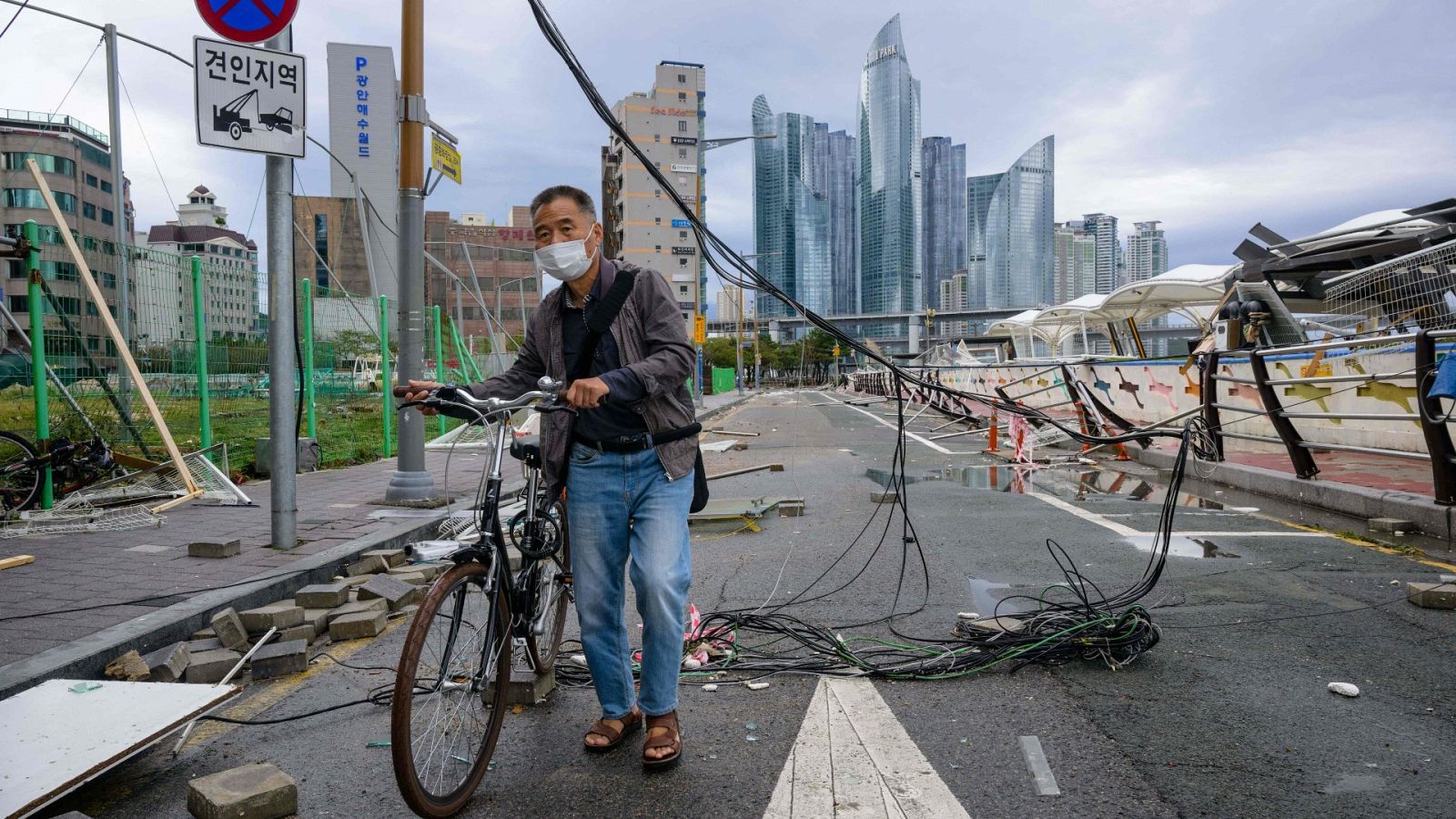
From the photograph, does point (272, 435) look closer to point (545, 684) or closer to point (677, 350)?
point (545, 684)

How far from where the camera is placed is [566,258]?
3.11 metres

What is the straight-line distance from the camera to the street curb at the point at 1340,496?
6891 millimetres

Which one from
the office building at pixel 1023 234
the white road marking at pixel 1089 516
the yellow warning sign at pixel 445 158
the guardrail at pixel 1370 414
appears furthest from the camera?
the office building at pixel 1023 234

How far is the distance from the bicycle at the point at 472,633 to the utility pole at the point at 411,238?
515cm

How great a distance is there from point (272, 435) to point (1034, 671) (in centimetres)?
506

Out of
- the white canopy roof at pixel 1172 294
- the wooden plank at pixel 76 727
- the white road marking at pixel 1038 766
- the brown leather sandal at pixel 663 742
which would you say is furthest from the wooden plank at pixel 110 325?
the white canopy roof at pixel 1172 294

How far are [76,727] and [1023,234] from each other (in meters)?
148

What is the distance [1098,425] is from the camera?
15023 mm

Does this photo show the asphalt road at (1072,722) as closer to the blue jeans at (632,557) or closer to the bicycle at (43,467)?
the blue jeans at (632,557)

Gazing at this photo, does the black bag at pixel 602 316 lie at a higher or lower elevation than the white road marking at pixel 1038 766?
higher

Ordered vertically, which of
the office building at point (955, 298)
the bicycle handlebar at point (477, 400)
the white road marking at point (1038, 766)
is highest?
the office building at point (955, 298)

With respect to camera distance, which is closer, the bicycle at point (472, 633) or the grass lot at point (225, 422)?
the bicycle at point (472, 633)

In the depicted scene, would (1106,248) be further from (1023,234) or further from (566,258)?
(566,258)

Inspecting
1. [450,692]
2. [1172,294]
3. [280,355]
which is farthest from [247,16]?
[1172,294]
